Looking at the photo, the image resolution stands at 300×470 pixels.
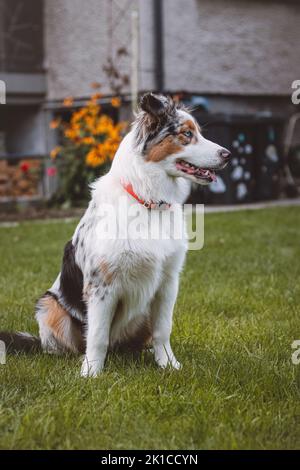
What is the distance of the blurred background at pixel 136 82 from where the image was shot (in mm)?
10641

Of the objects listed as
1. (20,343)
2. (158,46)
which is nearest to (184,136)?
(20,343)

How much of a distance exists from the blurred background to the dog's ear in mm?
6446

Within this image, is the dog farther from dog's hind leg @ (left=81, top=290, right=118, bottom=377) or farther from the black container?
the black container

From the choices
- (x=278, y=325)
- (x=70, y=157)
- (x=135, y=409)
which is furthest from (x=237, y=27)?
(x=135, y=409)

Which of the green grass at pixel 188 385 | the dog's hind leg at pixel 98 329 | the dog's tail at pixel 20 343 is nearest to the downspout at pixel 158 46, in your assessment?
the green grass at pixel 188 385

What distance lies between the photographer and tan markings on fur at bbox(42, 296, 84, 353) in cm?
368

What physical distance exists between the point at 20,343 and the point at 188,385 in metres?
1.08

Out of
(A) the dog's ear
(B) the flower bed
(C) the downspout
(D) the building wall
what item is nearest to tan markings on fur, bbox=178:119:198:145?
(A) the dog's ear

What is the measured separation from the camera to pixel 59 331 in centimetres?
368

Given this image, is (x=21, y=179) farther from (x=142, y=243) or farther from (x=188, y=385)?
(x=188, y=385)

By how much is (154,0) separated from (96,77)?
1.70 meters

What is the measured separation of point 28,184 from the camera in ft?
36.2

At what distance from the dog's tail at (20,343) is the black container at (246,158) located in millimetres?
6768

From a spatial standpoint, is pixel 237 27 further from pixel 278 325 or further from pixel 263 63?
pixel 278 325
